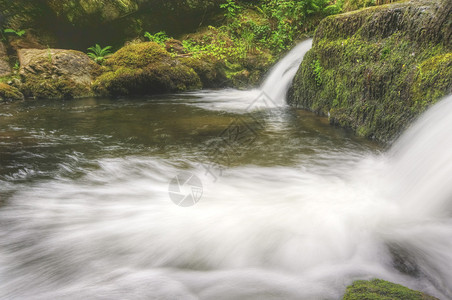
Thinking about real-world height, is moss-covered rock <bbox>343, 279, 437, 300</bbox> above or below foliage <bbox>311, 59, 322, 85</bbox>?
below

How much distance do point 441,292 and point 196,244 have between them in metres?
1.52

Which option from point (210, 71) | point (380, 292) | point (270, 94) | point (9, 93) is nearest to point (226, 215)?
point (380, 292)

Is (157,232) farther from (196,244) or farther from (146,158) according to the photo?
(146,158)

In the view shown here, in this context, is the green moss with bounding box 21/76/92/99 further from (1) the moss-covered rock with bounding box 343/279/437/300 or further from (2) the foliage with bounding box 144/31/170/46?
(1) the moss-covered rock with bounding box 343/279/437/300

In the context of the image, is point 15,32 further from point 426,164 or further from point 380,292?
point 380,292

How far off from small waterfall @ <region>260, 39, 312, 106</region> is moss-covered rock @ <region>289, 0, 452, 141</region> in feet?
5.57

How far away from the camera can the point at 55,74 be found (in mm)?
8664

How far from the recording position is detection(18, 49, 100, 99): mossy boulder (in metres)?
8.44

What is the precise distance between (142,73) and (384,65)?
7299 mm

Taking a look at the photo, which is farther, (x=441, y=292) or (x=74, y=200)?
(x=74, y=200)

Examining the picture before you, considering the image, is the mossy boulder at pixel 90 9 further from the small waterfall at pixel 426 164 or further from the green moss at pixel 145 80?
the small waterfall at pixel 426 164

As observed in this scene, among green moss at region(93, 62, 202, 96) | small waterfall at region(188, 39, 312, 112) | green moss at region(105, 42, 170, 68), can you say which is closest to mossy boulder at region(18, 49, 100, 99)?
green moss at region(93, 62, 202, 96)

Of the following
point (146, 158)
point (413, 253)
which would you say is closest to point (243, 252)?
point (413, 253)

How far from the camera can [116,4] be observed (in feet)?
35.4
